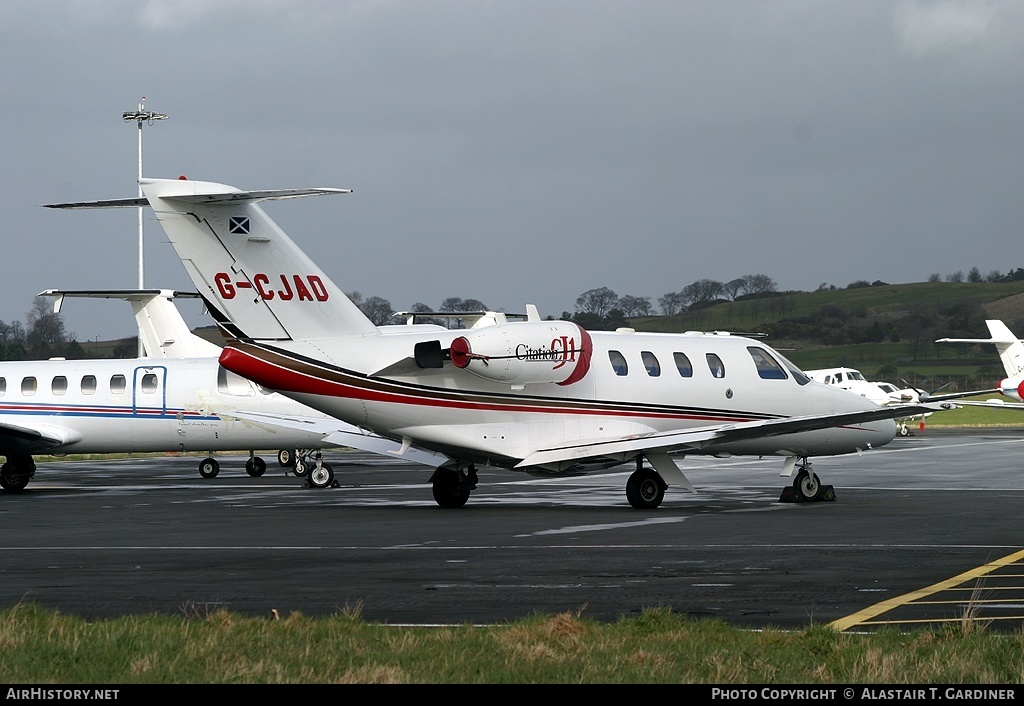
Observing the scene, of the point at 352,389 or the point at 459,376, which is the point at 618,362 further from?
the point at 352,389

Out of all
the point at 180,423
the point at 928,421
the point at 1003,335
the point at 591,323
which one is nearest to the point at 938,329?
the point at 928,421

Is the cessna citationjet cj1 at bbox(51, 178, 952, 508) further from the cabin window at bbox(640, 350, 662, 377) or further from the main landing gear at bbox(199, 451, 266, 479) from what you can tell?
the main landing gear at bbox(199, 451, 266, 479)

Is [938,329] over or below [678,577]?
over

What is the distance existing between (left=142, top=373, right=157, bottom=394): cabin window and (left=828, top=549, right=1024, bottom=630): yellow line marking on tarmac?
22030 millimetres

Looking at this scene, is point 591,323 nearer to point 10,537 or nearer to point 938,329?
point 10,537

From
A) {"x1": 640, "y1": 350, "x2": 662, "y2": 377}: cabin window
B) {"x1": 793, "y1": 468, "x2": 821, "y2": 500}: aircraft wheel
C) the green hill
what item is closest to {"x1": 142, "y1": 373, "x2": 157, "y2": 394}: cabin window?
{"x1": 640, "y1": 350, "x2": 662, "y2": 377}: cabin window

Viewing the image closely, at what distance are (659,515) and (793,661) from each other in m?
14.3

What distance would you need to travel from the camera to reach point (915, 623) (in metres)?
11.0

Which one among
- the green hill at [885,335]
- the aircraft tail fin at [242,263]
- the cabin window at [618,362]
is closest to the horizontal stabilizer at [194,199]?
the aircraft tail fin at [242,263]

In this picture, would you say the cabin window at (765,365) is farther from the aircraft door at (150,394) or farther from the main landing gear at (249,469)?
the main landing gear at (249,469)

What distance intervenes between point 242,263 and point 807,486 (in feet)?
35.9

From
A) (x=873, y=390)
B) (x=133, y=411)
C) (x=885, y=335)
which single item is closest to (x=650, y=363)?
(x=133, y=411)

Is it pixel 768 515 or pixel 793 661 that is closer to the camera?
pixel 793 661

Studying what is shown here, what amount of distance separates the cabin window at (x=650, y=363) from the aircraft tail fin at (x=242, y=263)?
5567 mm
